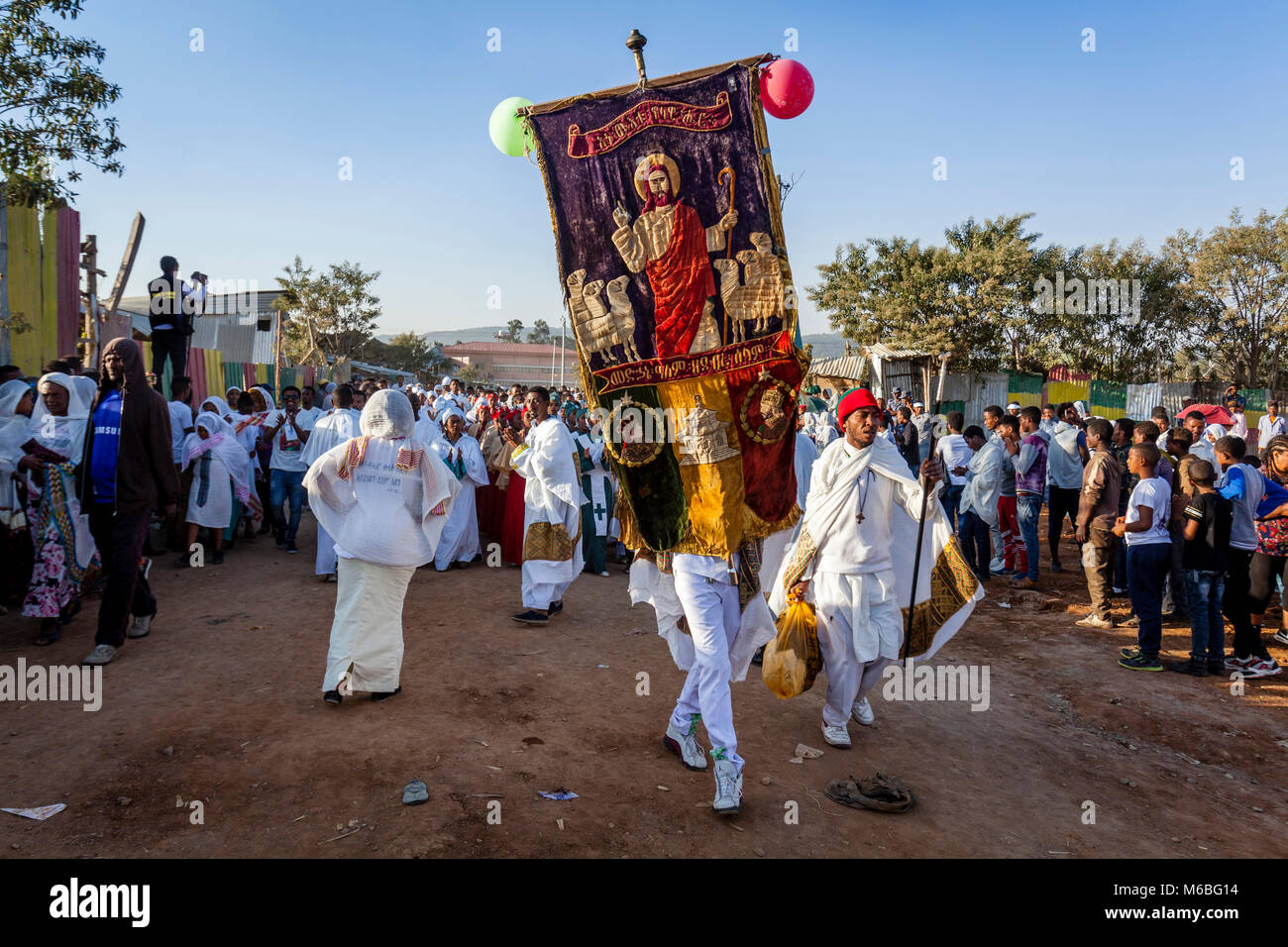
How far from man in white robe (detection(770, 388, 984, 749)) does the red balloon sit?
165cm

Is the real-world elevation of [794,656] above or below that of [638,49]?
below

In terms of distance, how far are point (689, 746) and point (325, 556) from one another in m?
4.97

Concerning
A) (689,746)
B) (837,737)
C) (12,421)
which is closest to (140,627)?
(12,421)

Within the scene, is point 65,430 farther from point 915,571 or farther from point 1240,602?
point 1240,602

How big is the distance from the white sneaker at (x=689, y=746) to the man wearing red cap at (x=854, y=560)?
866mm

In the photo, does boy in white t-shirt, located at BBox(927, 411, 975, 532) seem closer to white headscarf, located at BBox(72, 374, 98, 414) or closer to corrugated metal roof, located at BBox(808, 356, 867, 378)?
white headscarf, located at BBox(72, 374, 98, 414)

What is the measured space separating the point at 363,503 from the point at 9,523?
338 cm

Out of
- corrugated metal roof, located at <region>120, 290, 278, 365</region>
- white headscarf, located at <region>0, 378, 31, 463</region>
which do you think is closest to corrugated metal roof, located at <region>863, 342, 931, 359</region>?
corrugated metal roof, located at <region>120, 290, 278, 365</region>

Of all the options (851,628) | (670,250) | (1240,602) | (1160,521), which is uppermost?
(670,250)

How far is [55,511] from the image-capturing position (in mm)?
5770

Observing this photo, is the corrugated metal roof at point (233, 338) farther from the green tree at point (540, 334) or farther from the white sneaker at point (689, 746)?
the green tree at point (540, 334)

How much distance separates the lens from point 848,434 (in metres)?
4.57
